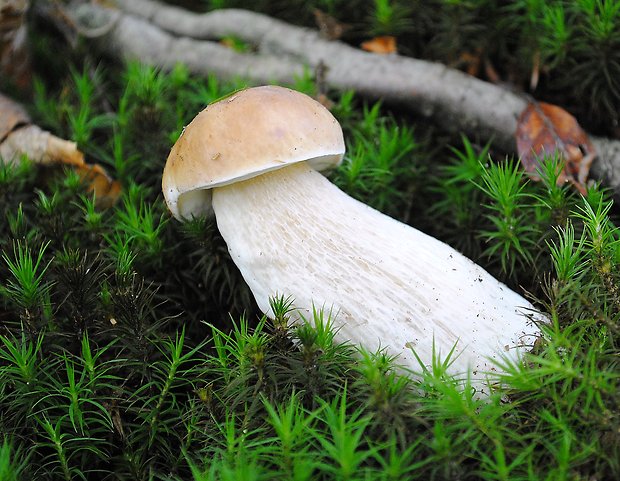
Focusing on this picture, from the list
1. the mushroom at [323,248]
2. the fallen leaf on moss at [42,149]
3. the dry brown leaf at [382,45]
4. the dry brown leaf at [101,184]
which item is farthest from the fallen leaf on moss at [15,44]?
the dry brown leaf at [382,45]

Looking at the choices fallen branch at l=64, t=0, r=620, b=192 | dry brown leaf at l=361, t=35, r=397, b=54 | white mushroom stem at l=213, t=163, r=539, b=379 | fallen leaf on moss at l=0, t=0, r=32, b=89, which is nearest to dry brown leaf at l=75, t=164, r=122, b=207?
white mushroom stem at l=213, t=163, r=539, b=379

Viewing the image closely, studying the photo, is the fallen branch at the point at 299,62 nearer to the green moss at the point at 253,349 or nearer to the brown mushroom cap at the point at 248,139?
the green moss at the point at 253,349

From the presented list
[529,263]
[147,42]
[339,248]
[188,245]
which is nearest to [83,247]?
[188,245]

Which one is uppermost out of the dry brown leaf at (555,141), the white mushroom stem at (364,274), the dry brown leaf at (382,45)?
the dry brown leaf at (382,45)

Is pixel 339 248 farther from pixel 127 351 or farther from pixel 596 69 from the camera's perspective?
pixel 596 69

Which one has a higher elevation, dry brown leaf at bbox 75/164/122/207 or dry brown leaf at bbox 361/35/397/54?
dry brown leaf at bbox 361/35/397/54

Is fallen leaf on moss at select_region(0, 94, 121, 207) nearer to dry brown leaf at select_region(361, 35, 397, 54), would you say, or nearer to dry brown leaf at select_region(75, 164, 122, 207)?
dry brown leaf at select_region(75, 164, 122, 207)
